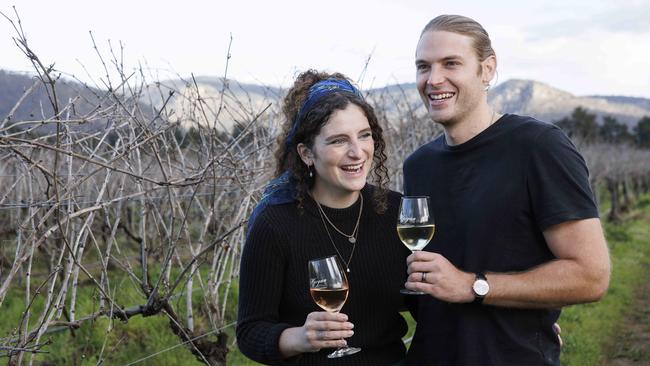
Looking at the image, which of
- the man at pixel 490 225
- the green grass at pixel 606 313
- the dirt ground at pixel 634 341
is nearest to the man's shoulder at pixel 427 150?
the man at pixel 490 225

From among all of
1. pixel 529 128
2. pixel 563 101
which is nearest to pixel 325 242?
pixel 529 128

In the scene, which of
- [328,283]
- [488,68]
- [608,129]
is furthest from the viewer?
[608,129]

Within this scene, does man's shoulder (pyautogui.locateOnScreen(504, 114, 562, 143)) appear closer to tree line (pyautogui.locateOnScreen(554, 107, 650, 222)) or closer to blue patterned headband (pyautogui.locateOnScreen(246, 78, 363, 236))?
blue patterned headband (pyautogui.locateOnScreen(246, 78, 363, 236))

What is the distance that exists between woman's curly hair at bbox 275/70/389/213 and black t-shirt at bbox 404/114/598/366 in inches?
14.9

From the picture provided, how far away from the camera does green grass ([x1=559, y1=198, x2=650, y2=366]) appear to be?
714 cm

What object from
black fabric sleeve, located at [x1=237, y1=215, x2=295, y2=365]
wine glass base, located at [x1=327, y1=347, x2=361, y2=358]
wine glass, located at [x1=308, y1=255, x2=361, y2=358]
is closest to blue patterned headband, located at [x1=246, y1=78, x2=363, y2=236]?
black fabric sleeve, located at [x1=237, y1=215, x2=295, y2=365]

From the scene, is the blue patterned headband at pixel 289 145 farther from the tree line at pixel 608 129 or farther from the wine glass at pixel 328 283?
the tree line at pixel 608 129

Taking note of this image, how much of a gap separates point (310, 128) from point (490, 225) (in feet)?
2.30

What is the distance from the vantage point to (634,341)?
801 centimetres

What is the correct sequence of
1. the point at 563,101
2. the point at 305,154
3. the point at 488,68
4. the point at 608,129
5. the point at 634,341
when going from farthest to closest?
1. the point at 563,101
2. the point at 608,129
3. the point at 634,341
4. the point at 305,154
5. the point at 488,68

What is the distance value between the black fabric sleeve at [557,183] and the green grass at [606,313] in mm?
4933

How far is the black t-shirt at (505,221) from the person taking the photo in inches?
87.7

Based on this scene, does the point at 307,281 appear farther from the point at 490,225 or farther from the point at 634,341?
the point at 634,341

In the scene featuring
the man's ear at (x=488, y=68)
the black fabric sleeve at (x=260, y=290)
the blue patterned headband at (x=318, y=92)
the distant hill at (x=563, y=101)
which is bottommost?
the black fabric sleeve at (x=260, y=290)
